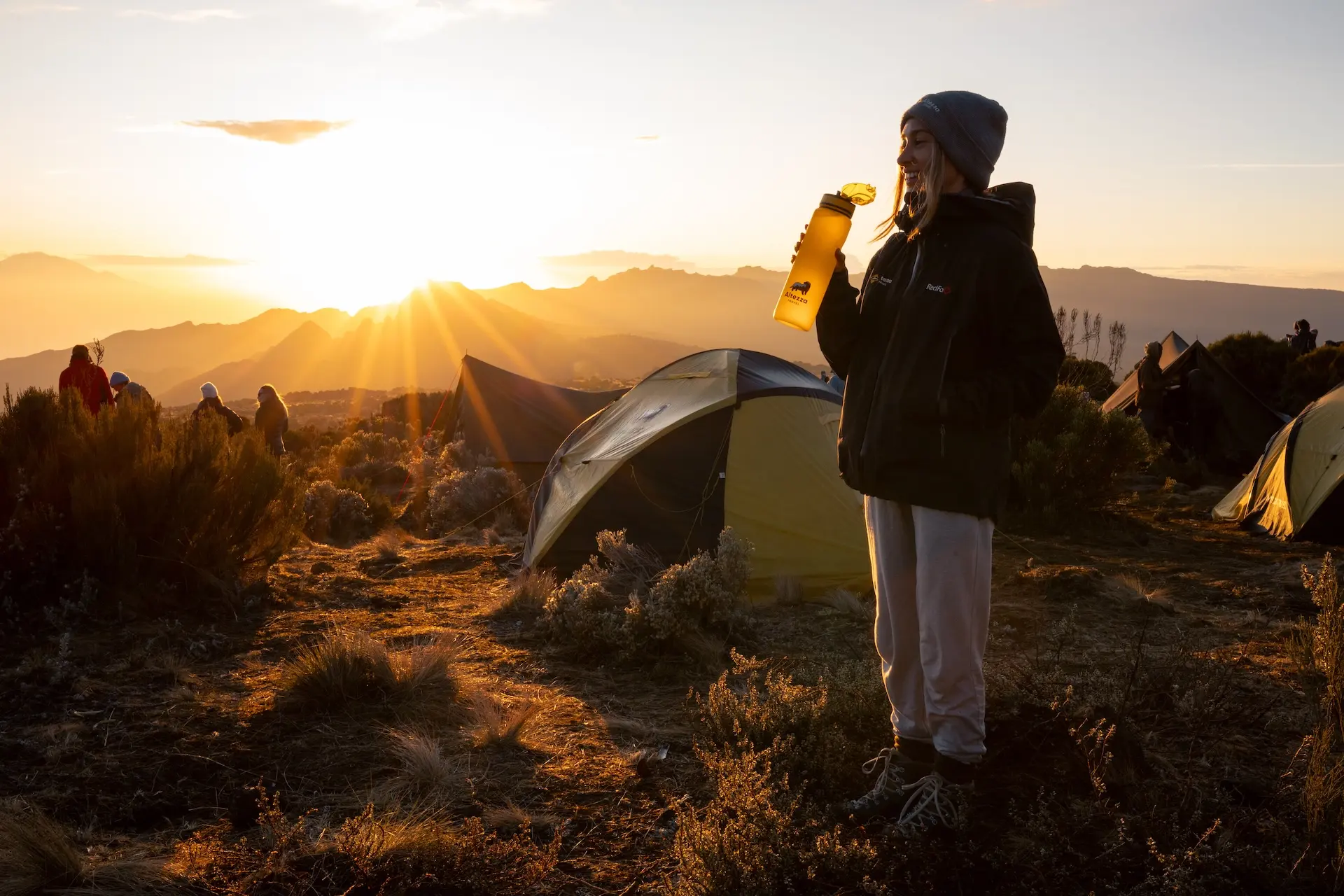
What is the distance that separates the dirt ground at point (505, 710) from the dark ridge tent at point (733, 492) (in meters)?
0.55

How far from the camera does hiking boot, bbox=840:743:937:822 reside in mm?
3137

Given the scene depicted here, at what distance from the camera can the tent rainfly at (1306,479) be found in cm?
891

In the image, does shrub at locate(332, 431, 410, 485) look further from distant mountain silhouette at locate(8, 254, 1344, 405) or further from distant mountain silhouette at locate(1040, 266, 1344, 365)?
distant mountain silhouette at locate(1040, 266, 1344, 365)

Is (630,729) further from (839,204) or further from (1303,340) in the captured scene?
(1303,340)

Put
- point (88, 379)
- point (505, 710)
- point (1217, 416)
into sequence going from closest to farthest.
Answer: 1. point (505, 710)
2. point (88, 379)
3. point (1217, 416)

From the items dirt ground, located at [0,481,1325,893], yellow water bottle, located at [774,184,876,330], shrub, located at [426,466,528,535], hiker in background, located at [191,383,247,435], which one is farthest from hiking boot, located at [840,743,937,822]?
hiker in background, located at [191,383,247,435]

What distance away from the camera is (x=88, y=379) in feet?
32.5

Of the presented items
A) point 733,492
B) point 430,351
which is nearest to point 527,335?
point 430,351

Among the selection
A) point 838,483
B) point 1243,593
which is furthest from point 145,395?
point 1243,593

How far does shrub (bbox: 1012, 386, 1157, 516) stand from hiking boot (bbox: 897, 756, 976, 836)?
7.68 meters

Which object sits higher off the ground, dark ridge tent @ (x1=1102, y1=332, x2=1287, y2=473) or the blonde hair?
the blonde hair

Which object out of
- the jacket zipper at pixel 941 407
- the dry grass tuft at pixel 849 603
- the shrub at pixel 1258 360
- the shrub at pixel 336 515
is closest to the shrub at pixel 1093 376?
the shrub at pixel 1258 360

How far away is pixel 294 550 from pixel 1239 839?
8.11m

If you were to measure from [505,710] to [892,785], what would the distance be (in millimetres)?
2076
